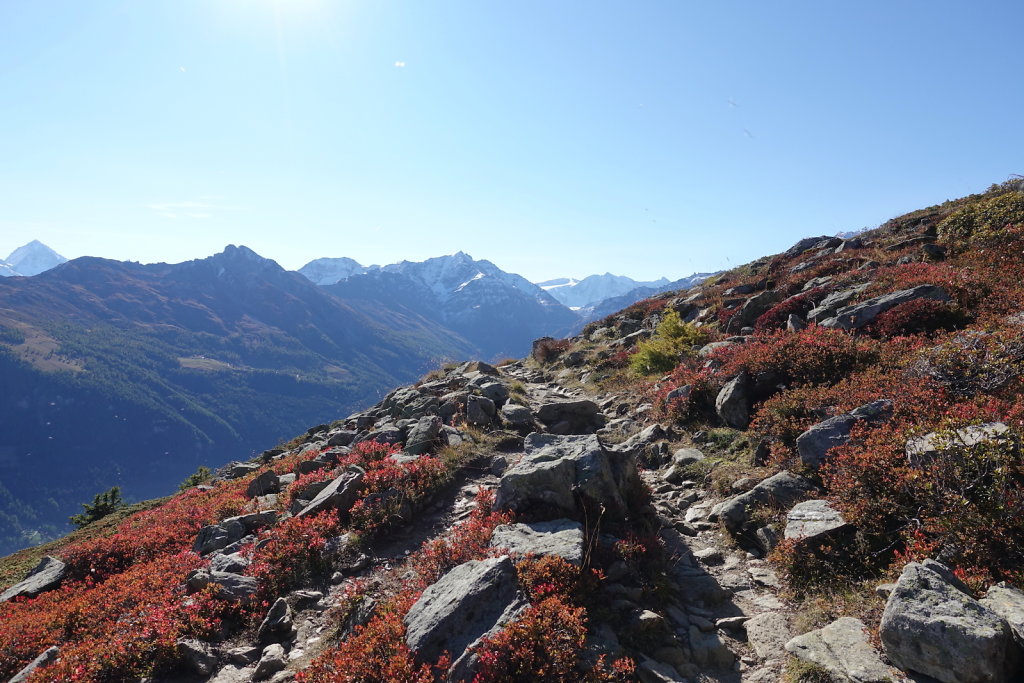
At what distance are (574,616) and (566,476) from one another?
A: 306 cm

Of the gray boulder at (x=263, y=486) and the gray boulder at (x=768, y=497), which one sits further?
the gray boulder at (x=263, y=486)

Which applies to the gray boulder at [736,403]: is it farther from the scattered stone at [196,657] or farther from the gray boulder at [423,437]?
the scattered stone at [196,657]

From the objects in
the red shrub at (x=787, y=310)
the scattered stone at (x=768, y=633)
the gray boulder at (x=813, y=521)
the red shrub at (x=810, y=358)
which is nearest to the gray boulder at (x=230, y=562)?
the scattered stone at (x=768, y=633)

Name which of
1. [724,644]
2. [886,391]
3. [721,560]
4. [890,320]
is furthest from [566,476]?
[890,320]

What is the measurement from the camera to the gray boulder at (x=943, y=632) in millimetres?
4129

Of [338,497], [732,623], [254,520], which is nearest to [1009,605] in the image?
[732,623]

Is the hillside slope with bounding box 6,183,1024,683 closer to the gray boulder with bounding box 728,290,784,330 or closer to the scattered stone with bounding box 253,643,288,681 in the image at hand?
the scattered stone with bounding box 253,643,288,681

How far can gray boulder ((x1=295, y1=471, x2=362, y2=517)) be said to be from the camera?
11.2 m

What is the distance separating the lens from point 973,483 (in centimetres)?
573

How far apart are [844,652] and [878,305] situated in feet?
38.7

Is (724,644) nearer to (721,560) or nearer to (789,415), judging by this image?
(721,560)

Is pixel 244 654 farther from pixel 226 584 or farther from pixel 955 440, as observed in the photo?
pixel 955 440

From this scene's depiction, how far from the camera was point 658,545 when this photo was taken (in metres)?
7.52

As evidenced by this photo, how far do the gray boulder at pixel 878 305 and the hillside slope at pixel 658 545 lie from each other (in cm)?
7
